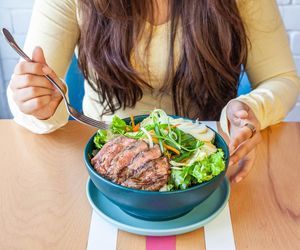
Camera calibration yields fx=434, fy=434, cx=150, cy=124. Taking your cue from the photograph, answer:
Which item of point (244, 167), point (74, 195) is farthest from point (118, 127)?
point (244, 167)

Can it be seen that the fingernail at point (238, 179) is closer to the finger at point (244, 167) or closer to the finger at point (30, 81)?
the finger at point (244, 167)

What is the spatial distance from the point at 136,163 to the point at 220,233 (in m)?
0.17

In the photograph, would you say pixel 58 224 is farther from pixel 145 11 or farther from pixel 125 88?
pixel 145 11

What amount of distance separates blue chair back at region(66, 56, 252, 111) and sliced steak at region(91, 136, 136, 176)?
62 centimetres

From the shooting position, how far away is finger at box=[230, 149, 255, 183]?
2.52ft

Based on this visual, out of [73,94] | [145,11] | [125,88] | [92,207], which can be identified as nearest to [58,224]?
[92,207]

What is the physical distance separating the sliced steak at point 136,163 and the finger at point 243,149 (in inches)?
7.9

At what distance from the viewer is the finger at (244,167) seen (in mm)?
769

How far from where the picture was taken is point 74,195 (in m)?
0.74

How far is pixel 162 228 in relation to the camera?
0.65 m

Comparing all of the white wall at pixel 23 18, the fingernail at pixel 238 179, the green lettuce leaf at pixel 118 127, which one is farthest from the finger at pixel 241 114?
the white wall at pixel 23 18

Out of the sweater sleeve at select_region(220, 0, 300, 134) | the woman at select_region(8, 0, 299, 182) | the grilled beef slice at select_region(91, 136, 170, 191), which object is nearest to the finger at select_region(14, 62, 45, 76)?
the woman at select_region(8, 0, 299, 182)

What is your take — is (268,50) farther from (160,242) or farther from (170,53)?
(160,242)

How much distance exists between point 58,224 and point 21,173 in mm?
171
